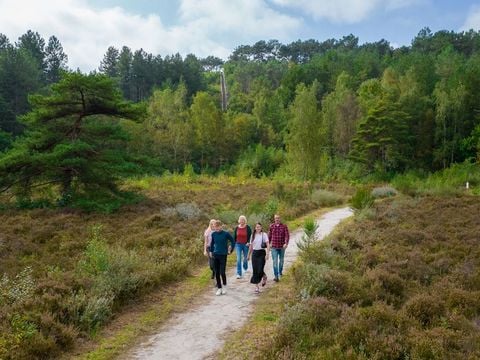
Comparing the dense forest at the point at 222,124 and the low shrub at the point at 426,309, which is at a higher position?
the dense forest at the point at 222,124

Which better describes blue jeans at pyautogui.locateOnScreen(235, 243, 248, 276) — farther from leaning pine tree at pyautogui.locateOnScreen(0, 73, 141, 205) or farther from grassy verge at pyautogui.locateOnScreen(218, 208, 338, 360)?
leaning pine tree at pyautogui.locateOnScreen(0, 73, 141, 205)

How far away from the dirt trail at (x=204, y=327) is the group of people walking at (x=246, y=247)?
0.30 m

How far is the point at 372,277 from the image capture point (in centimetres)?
1040

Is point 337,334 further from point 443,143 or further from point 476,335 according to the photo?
point 443,143

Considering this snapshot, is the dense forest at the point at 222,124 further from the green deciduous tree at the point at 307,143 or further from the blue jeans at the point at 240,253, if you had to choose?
the blue jeans at the point at 240,253

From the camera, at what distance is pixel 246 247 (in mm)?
12312

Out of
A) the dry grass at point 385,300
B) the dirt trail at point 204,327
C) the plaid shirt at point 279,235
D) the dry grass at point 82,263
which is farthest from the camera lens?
the plaid shirt at point 279,235

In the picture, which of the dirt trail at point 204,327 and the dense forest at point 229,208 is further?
the dense forest at point 229,208


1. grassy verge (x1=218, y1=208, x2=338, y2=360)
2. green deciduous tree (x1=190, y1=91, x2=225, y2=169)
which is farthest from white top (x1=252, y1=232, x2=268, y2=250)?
green deciduous tree (x1=190, y1=91, x2=225, y2=169)

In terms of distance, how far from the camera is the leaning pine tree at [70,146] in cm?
2220

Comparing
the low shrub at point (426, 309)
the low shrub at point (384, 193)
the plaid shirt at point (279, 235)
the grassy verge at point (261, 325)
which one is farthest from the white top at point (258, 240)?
the low shrub at point (384, 193)

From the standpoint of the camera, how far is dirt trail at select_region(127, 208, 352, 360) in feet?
24.5

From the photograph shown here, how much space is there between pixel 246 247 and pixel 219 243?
1802 mm

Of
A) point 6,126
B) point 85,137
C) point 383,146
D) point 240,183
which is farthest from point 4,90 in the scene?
point 383,146
